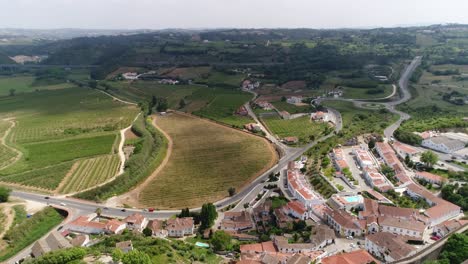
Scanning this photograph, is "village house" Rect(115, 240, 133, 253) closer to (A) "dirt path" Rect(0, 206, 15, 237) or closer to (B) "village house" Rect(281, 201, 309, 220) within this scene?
(A) "dirt path" Rect(0, 206, 15, 237)

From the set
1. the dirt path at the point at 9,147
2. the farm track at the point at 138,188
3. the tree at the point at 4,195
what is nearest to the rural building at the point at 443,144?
the farm track at the point at 138,188

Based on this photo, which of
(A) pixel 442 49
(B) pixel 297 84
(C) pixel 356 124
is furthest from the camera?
(A) pixel 442 49

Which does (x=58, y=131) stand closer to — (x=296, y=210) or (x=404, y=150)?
→ (x=296, y=210)

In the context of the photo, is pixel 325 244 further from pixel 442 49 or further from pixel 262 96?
pixel 442 49

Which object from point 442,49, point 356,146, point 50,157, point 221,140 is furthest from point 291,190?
point 442,49

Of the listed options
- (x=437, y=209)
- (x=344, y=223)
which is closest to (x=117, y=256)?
(x=344, y=223)
